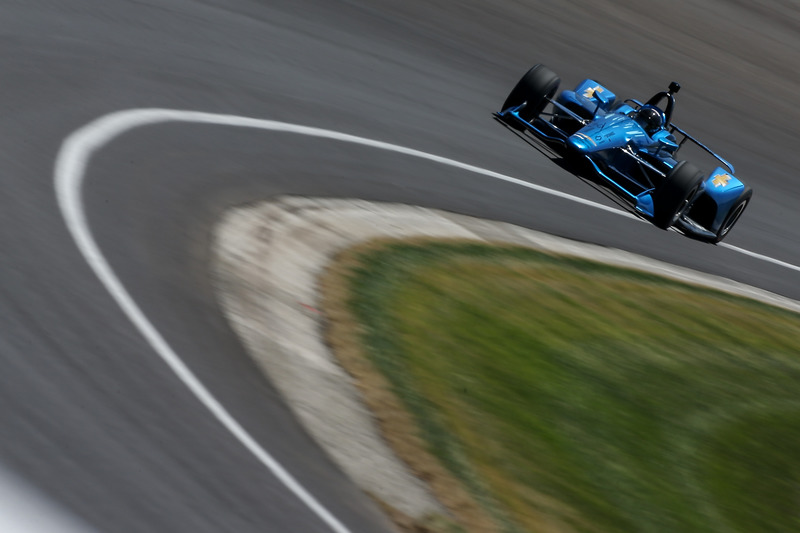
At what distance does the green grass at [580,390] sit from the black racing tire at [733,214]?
2578 millimetres

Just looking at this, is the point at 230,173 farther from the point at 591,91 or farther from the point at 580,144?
the point at 591,91

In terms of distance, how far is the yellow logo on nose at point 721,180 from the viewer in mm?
13438

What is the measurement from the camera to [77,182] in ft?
26.2

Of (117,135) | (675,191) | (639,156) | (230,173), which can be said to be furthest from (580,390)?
(639,156)

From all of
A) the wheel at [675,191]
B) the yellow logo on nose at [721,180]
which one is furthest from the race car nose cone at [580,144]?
the yellow logo on nose at [721,180]

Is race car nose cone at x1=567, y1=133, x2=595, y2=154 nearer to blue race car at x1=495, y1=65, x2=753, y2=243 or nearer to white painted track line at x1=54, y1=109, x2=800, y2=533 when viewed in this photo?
blue race car at x1=495, y1=65, x2=753, y2=243

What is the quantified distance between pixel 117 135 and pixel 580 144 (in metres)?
6.16

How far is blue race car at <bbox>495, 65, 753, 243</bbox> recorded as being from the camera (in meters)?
13.0

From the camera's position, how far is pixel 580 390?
848 centimetres

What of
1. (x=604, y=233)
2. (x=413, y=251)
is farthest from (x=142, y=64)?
(x=604, y=233)

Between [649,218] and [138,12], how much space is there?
6723 millimetres

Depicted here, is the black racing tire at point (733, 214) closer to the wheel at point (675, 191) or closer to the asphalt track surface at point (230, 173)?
the asphalt track surface at point (230, 173)

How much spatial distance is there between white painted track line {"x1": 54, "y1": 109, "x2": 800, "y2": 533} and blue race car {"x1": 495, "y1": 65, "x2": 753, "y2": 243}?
3.26 ft

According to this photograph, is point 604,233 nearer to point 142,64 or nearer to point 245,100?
point 245,100
